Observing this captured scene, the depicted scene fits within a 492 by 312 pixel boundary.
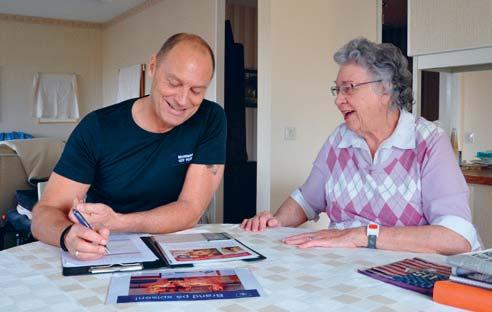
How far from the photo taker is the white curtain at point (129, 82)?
616 centimetres

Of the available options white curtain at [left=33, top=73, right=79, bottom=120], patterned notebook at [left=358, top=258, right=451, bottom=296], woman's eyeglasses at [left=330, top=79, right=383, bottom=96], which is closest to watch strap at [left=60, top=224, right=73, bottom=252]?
patterned notebook at [left=358, top=258, right=451, bottom=296]

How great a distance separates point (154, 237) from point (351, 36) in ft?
9.70

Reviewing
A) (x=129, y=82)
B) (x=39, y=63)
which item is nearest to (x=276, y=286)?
(x=129, y=82)

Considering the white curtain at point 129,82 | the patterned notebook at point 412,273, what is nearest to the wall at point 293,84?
the patterned notebook at point 412,273

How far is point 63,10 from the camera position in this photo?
681 cm

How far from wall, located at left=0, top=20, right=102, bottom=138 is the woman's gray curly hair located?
673 cm

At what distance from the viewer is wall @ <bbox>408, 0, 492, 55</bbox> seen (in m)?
2.25

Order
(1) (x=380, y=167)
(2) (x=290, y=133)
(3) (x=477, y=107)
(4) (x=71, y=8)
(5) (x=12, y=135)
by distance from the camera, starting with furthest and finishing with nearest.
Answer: (5) (x=12, y=135)
(4) (x=71, y=8)
(2) (x=290, y=133)
(3) (x=477, y=107)
(1) (x=380, y=167)

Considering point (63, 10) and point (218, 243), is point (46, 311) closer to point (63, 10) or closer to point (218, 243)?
point (218, 243)

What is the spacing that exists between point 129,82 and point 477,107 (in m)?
4.69

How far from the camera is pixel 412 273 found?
1119mm

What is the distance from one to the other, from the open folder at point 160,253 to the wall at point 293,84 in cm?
211

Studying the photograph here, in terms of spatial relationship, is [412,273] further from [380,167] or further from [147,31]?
[147,31]

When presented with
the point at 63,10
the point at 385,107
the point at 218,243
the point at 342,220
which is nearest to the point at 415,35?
the point at 385,107
